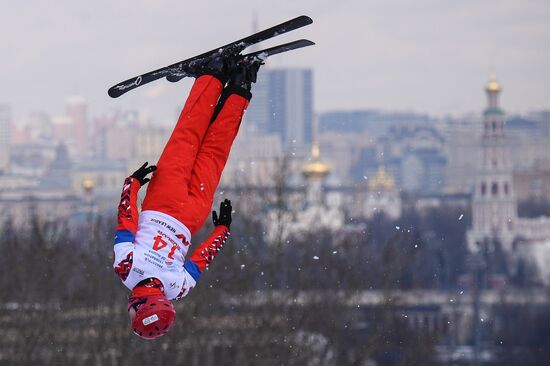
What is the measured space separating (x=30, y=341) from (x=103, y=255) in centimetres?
271

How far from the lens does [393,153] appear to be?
115375mm

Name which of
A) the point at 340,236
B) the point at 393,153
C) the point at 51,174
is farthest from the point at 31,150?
the point at 340,236

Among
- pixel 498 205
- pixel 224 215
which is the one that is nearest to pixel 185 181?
pixel 224 215

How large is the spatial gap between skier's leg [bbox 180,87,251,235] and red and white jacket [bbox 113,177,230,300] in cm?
11

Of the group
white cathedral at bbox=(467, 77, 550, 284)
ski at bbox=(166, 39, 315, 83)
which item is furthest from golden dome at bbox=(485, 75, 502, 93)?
ski at bbox=(166, 39, 315, 83)

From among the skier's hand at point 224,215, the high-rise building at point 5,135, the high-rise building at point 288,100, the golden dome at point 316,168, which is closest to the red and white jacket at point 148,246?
the skier's hand at point 224,215

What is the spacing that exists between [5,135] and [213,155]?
113 m

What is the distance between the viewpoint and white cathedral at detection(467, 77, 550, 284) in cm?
6712

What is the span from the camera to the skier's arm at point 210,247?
789 centimetres

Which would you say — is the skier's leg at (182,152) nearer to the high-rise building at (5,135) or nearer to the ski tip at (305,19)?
the ski tip at (305,19)

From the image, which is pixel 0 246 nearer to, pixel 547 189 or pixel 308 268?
pixel 308 268

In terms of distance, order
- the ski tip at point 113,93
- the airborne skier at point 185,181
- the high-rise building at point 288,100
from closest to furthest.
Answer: the airborne skier at point 185,181
the ski tip at point 113,93
the high-rise building at point 288,100

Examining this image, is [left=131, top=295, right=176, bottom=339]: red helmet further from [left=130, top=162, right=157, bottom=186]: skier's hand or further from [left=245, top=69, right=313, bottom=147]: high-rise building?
[left=245, top=69, right=313, bottom=147]: high-rise building

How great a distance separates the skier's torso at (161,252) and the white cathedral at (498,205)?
5579 cm
